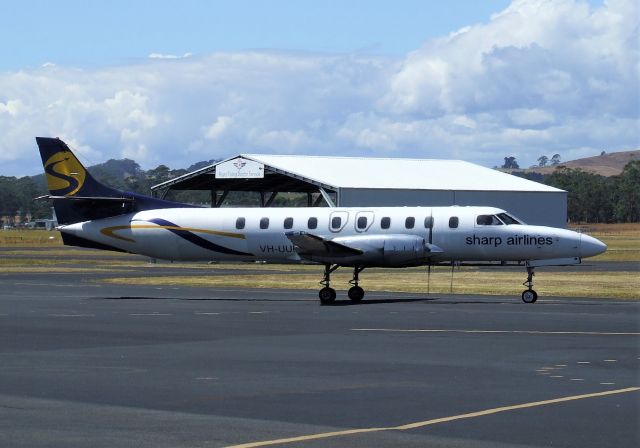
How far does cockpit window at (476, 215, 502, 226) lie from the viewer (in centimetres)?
3491

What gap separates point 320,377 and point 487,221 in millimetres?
19089

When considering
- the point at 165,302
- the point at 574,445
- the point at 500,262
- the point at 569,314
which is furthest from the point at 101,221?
the point at 574,445

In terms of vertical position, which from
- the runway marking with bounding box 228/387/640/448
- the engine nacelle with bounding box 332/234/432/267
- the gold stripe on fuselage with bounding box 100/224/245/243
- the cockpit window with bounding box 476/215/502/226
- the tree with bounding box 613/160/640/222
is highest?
the tree with bounding box 613/160/640/222

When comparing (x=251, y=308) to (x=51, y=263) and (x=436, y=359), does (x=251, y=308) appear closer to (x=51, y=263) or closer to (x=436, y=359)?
(x=436, y=359)

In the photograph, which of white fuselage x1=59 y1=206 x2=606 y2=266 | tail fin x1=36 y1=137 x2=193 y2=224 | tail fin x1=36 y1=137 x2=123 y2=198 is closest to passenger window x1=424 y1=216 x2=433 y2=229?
white fuselage x1=59 y1=206 x2=606 y2=266

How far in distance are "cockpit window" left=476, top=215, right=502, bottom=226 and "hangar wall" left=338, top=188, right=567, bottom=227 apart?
104 ft

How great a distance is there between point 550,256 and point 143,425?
23666 mm

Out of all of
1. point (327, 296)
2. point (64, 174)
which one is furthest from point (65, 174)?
point (327, 296)

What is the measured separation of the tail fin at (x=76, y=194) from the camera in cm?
3844

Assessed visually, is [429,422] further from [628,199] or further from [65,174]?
[628,199]

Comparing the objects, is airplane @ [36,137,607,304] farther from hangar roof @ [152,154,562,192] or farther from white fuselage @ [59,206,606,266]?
hangar roof @ [152,154,562,192]

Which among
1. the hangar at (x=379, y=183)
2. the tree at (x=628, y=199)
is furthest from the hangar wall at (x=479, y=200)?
the tree at (x=628, y=199)

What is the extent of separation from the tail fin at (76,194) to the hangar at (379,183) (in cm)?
2770

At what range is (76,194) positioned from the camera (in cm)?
3881
